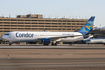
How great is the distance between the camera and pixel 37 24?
623 feet

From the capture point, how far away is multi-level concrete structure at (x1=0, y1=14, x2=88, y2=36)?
188500 millimetres

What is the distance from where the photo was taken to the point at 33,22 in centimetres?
19025

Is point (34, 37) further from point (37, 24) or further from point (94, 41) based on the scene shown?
point (37, 24)

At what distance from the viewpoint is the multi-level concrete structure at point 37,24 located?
18850cm
